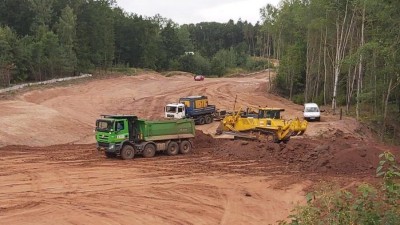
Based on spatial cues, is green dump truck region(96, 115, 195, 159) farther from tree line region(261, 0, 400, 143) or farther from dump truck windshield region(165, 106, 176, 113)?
tree line region(261, 0, 400, 143)

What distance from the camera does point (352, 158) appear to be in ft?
74.3

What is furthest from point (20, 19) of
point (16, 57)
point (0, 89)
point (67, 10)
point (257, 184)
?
point (257, 184)

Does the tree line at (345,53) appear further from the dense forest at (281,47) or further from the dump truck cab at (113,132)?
the dump truck cab at (113,132)

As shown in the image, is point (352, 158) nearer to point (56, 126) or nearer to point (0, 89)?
point (56, 126)

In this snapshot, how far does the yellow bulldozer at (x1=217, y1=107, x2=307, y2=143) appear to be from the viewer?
95.2ft

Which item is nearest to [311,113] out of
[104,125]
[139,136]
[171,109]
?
[171,109]

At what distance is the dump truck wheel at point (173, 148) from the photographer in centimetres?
2667

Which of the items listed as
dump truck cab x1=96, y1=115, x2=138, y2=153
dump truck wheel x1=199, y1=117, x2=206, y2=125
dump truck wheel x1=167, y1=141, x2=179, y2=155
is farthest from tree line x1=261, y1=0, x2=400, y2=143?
dump truck cab x1=96, y1=115, x2=138, y2=153

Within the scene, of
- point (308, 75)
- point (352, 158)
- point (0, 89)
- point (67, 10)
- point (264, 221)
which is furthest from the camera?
point (67, 10)

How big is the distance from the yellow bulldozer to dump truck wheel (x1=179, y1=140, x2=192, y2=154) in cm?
405

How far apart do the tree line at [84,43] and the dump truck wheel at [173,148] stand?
1208 inches

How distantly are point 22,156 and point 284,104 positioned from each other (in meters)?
34.2

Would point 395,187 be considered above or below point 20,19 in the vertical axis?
below

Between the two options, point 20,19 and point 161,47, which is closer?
point 20,19
